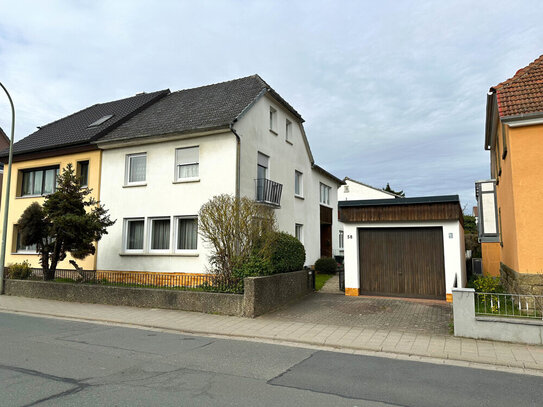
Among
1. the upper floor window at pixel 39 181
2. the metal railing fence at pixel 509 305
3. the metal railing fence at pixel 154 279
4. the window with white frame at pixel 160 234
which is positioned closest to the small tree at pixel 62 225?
the metal railing fence at pixel 154 279

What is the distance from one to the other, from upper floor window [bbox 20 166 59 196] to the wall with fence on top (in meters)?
18.5

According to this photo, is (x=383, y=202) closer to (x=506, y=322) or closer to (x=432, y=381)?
(x=506, y=322)

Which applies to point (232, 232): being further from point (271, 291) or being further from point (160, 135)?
point (160, 135)

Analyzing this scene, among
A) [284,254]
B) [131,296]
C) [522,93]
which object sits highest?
[522,93]

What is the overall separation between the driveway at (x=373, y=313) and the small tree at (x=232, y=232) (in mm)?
1947

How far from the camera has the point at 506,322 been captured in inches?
290

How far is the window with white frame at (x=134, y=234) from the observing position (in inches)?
642

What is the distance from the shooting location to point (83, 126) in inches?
789

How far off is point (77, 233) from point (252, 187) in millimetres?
6670

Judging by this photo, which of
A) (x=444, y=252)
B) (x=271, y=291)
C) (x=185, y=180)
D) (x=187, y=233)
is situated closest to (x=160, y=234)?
(x=187, y=233)

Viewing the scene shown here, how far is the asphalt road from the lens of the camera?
4.48 metres

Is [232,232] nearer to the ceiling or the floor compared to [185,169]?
nearer to the floor

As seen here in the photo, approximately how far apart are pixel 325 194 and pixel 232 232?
1557 cm

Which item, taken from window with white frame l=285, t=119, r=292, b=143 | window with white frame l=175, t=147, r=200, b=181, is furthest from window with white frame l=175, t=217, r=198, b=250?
window with white frame l=285, t=119, r=292, b=143
